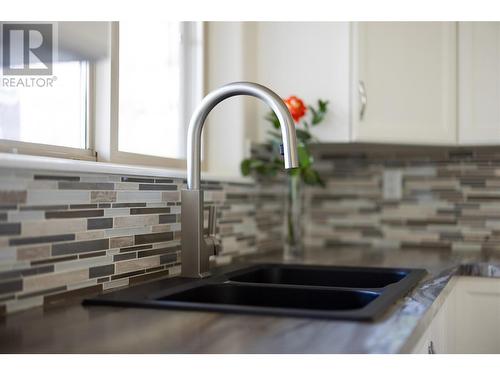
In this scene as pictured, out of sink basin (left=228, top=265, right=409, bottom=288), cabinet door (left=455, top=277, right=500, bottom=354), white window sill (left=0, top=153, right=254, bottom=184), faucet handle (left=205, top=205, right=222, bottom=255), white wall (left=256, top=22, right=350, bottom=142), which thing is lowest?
cabinet door (left=455, top=277, right=500, bottom=354)

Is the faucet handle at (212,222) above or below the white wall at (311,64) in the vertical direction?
below

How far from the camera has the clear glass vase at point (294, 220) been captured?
7.44 feet

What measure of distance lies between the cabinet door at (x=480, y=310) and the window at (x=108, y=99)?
3.37ft

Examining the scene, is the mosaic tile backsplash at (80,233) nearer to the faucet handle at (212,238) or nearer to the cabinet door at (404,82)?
the faucet handle at (212,238)

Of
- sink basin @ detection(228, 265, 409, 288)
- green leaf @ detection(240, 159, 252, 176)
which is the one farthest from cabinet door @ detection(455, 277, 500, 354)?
green leaf @ detection(240, 159, 252, 176)

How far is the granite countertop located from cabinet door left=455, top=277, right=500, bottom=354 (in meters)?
0.71

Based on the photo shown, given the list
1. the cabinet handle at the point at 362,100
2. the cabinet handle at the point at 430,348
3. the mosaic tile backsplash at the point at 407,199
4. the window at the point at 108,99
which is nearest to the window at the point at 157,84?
the window at the point at 108,99

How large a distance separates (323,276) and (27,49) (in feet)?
3.42

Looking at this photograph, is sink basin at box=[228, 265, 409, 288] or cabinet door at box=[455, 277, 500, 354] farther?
cabinet door at box=[455, 277, 500, 354]

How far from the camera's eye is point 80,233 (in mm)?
1379

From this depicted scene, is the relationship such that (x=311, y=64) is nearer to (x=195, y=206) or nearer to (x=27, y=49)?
(x=195, y=206)

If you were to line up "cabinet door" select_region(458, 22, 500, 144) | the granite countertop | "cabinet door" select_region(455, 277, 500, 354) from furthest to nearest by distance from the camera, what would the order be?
"cabinet door" select_region(458, 22, 500, 144)
"cabinet door" select_region(455, 277, 500, 354)
the granite countertop

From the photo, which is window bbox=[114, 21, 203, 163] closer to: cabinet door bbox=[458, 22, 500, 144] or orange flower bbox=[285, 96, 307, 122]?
orange flower bbox=[285, 96, 307, 122]

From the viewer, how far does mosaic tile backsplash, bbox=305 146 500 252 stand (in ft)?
8.59
